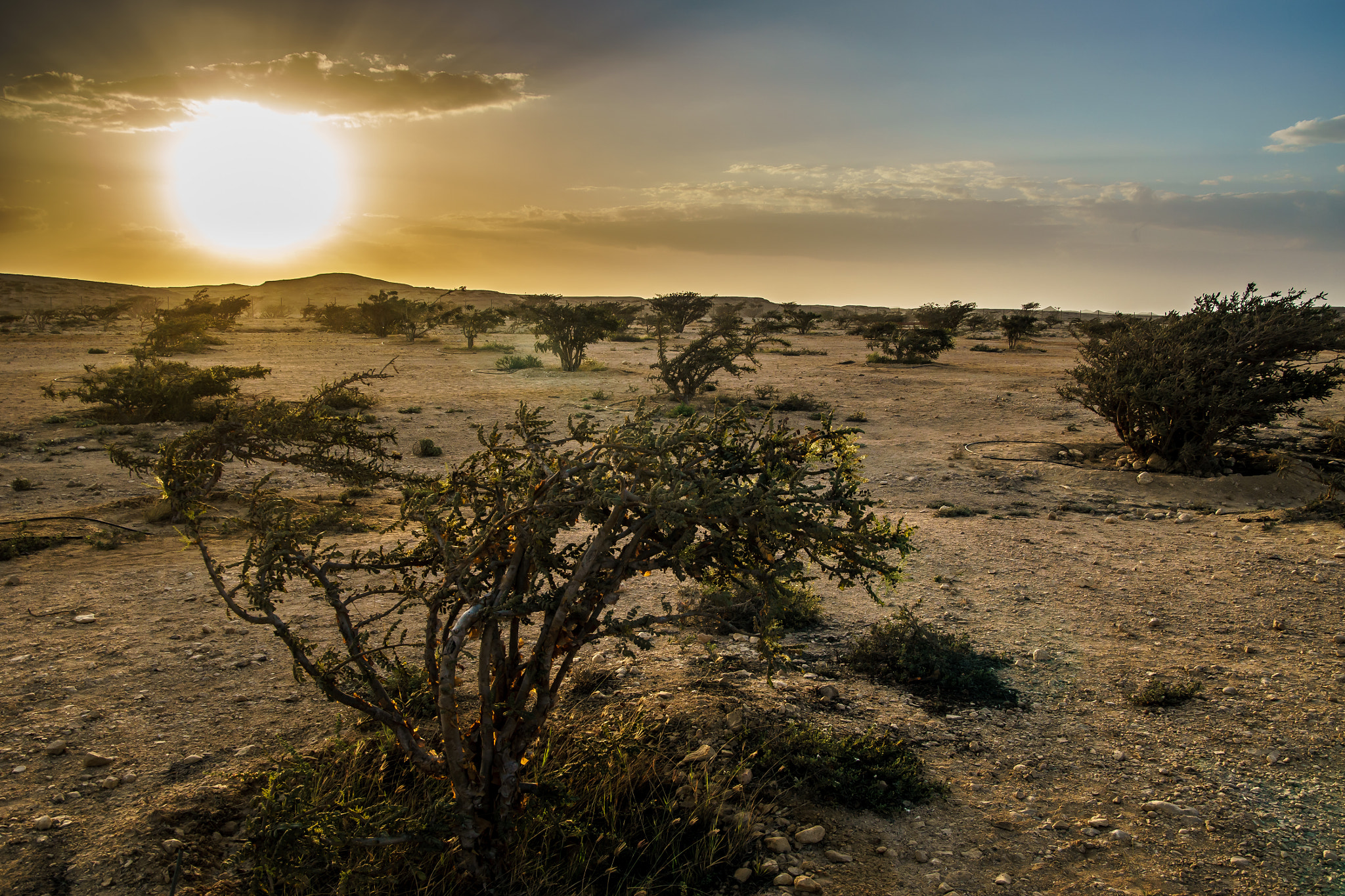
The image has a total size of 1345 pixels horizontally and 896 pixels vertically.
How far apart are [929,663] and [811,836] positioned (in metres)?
2.23

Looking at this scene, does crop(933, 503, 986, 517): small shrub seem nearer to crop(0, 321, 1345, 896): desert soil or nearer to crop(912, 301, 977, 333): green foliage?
crop(0, 321, 1345, 896): desert soil

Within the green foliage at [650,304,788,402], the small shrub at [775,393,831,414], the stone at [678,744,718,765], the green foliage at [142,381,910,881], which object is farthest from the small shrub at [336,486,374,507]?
the green foliage at [650,304,788,402]

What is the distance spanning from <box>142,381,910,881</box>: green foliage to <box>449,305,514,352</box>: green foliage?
103 feet

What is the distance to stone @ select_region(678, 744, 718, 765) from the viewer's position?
4.32 metres

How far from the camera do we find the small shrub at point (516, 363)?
27.4 metres

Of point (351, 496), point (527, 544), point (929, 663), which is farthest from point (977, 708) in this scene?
point (351, 496)

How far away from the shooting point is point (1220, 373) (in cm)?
1148

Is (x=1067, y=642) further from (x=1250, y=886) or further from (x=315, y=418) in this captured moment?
(x=315, y=418)

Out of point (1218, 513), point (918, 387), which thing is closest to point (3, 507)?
point (1218, 513)

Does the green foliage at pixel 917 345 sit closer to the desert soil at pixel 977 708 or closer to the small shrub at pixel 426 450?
the desert soil at pixel 977 708

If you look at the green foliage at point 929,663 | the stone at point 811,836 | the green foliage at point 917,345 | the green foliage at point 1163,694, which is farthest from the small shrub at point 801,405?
the stone at point 811,836

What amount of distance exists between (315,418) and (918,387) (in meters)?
21.9

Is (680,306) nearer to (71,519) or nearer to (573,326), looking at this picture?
(573,326)

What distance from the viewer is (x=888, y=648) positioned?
5844 millimetres
